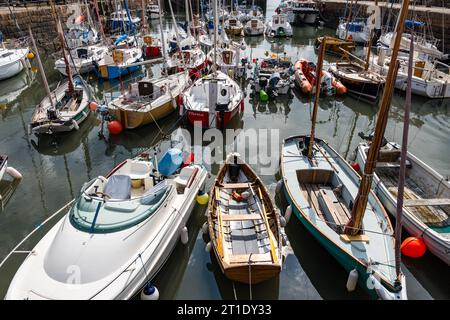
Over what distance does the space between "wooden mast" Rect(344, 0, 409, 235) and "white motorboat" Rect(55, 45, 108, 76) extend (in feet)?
82.4

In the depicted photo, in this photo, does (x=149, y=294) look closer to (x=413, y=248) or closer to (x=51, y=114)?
(x=413, y=248)

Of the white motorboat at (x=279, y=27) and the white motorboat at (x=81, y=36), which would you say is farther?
the white motorboat at (x=279, y=27)

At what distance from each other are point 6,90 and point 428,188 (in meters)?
28.7

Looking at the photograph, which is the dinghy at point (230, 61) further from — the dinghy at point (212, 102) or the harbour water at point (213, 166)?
the dinghy at point (212, 102)

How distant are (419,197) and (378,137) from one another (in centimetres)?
598

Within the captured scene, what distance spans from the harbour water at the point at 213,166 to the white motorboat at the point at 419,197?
0.86 metres

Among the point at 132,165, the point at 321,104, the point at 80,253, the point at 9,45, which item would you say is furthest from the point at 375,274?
the point at 9,45

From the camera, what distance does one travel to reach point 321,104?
23.2 metres

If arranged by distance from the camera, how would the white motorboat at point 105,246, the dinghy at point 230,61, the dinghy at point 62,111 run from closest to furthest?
the white motorboat at point 105,246 → the dinghy at point 62,111 → the dinghy at point 230,61

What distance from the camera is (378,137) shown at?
784cm

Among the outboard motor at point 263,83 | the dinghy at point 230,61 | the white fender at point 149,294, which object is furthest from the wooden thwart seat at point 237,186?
the dinghy at point 230,61

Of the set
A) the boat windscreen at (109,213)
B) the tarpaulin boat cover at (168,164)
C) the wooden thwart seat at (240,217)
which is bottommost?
the wooden thwart seat at (240,217)

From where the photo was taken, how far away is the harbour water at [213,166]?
9.41m

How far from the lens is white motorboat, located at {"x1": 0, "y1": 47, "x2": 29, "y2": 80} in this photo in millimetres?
26438
